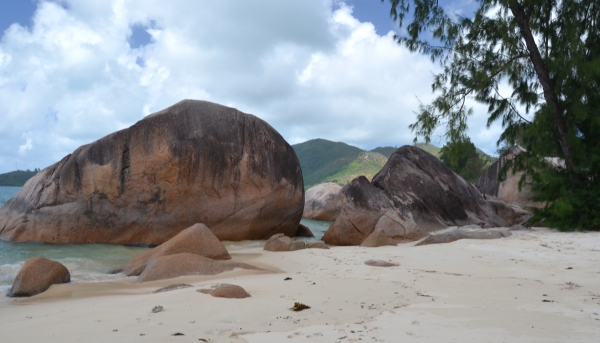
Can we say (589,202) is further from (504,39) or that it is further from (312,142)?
(312,142)

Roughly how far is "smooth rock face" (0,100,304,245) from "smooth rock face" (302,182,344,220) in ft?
37.6

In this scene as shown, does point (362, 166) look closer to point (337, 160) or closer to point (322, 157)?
point (337, 160)

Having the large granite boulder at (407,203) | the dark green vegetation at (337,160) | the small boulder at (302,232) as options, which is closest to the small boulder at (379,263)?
the large granite boulder at (407,203)

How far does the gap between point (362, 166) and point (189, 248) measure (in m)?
56.5

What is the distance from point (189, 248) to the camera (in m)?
7.06

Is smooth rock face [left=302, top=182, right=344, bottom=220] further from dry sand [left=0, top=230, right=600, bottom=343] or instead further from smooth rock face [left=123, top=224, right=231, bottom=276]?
dry sand [left=0, top=230, right=600, bottom=343]

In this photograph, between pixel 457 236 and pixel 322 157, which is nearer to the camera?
pixel 457 236

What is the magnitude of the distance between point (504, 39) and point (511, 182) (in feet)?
37.9

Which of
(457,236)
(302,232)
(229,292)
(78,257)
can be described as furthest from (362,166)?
(229,292)

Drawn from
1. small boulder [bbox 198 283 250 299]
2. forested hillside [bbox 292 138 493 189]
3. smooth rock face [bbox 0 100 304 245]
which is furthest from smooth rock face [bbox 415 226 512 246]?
forested hillside [bbox 292 138 493 189]

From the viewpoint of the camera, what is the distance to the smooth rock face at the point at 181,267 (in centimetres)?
586

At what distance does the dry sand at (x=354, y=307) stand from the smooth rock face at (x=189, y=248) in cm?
118

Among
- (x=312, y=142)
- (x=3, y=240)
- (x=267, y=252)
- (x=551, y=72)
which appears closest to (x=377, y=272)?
(x=267, y=252)

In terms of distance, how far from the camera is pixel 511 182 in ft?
70.0
